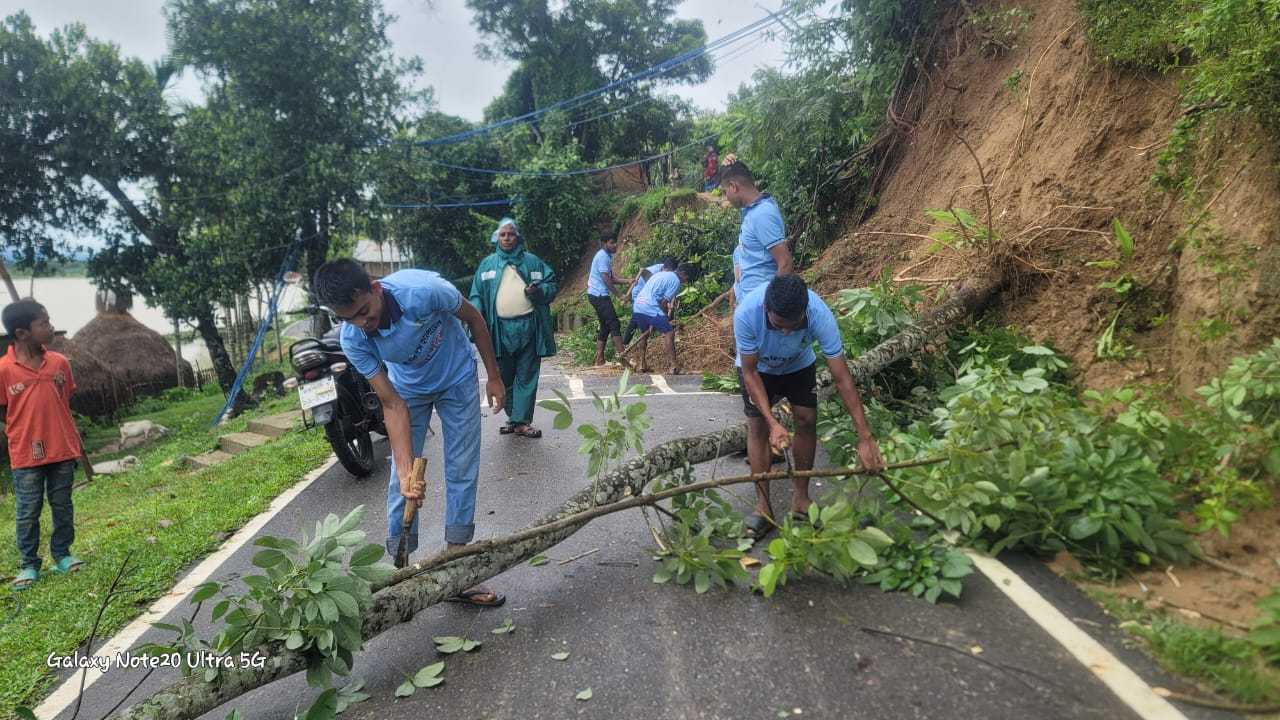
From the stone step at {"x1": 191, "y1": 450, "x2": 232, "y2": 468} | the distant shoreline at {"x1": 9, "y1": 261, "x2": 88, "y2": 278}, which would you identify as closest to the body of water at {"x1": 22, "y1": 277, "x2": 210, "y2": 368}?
the distant shoreline at {"x1": 9, "y1": 261, "x2": 88, "y2": 278}

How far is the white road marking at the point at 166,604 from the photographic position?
318cm

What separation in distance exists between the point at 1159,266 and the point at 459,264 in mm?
23483

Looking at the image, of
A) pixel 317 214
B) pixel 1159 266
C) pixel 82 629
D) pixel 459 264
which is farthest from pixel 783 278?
pixel 459 264

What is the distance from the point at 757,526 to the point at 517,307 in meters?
3.34

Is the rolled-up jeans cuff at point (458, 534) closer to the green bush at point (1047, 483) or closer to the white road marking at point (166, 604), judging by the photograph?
the white road marking at point (166, 604)

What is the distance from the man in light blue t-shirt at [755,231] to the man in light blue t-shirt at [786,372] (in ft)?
4.85

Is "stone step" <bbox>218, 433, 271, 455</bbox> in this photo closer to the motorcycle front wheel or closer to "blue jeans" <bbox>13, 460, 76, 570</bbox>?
the motorcycle front wheel

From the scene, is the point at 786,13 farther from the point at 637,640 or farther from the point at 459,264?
the point at 459,264

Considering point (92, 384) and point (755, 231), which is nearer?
point (755, 231)

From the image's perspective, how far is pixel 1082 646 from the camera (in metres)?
2.69

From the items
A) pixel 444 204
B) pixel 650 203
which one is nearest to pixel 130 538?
pixel 650 203

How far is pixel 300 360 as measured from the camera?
5898 mm

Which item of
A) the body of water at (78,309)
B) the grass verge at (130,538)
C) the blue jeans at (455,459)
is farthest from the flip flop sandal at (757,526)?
the body of water at (78,309)

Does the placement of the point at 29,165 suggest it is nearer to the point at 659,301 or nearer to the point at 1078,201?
the point at 659,301
